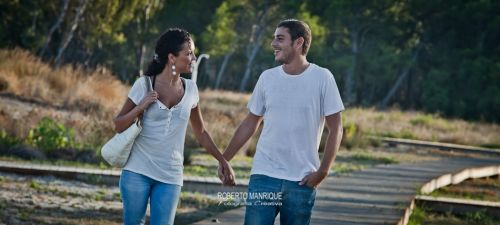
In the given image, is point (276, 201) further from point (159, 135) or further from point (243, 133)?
point (159, 135)

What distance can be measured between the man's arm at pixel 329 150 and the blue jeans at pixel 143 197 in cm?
72

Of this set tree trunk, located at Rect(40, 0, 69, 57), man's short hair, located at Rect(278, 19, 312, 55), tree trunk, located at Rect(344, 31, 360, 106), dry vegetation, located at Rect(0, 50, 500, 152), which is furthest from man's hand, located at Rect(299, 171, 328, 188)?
tree trunk, located at Rect(344, 31, 360, 106)

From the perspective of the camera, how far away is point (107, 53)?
6594 centimetres

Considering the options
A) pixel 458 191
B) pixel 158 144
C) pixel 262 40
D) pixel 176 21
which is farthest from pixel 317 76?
pixel 262 40

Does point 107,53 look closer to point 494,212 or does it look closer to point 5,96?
point 5,96

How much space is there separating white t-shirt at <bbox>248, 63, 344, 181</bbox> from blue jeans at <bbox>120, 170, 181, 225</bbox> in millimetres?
509

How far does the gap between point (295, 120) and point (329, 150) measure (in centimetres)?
28

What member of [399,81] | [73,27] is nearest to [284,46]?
[73,27]

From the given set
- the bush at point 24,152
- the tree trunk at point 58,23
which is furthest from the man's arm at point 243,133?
the tree trunk at point 58,23

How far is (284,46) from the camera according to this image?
639cm

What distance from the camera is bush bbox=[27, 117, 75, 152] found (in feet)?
58.4

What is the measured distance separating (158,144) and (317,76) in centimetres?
93

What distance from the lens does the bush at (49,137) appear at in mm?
17812

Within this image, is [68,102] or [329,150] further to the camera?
[68,102]
